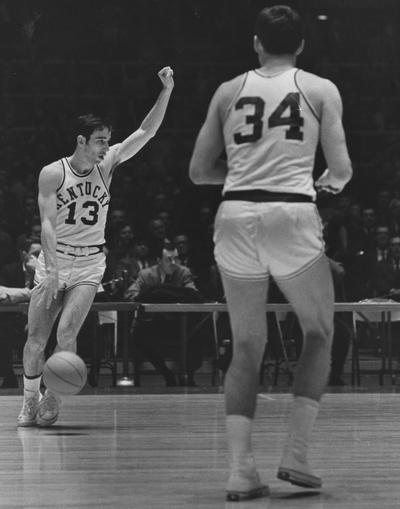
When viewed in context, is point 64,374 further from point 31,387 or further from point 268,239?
point 268,239

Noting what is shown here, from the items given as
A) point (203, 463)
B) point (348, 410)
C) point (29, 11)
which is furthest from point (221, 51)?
point (203, 463)

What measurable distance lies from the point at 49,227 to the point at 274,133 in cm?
283

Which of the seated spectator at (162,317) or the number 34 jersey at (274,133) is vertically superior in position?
the number 34 jersey at (274,133)

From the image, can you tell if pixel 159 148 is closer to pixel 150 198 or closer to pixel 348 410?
pixel 150 198

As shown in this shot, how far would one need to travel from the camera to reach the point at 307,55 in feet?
65.4

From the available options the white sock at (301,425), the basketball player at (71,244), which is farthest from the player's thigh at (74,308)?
the white sock at (301,425)

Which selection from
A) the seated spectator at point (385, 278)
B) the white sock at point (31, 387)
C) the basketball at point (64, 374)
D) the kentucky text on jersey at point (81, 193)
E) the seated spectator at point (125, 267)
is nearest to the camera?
the basketball at point (64, 374)

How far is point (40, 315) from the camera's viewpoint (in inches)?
276

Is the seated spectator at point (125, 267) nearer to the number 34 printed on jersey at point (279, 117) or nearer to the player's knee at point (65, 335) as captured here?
the player's knee at point (65, 335)

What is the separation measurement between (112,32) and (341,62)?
390 centimetres

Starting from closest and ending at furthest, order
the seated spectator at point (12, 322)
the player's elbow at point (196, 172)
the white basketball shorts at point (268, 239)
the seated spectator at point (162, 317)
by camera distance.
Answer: the white basketball shorts at point (268, 239) → the player's elbow at point (196, 172) → the seated spectator at point (12, 322) → the seated spectator at point (162, 317)

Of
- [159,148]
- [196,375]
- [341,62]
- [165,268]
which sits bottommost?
[196,375]

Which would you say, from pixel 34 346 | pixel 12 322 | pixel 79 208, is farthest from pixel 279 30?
pixel 12 322

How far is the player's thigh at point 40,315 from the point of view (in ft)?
22.9
